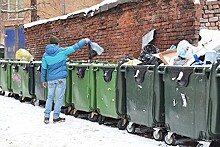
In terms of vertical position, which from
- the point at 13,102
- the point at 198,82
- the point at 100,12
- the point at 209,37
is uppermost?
the point at 100,12

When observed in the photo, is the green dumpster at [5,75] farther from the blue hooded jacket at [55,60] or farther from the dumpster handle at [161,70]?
the dumpster handle at [161,70]

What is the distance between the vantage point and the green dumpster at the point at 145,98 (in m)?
6.19

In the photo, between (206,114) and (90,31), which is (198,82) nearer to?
(206,114)

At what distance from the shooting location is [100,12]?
11.4m

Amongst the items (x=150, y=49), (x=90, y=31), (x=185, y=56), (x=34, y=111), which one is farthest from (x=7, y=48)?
(x=185, y=56)

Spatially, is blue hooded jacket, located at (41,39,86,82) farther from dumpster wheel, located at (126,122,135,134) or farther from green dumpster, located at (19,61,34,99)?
green dumpster, located at (19,61,34,99)

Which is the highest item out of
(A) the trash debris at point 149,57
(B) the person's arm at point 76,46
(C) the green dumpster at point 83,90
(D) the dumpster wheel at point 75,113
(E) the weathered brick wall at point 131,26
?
(E) the weathered brick wall at point 131,26

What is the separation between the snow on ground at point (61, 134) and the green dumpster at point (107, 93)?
0.71ft

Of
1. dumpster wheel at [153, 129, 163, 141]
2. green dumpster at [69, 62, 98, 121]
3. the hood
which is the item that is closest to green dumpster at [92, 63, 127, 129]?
green dumpster at [69, 62, 98, 121]

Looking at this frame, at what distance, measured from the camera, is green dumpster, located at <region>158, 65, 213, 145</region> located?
5215mm

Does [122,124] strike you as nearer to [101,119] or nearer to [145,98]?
[101,119]

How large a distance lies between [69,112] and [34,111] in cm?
107

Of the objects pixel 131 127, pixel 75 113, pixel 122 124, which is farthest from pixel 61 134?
pixel 75 113

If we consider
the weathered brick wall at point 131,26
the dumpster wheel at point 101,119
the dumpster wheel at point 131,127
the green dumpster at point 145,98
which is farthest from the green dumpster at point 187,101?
the weathered brick wall at point 131,26
